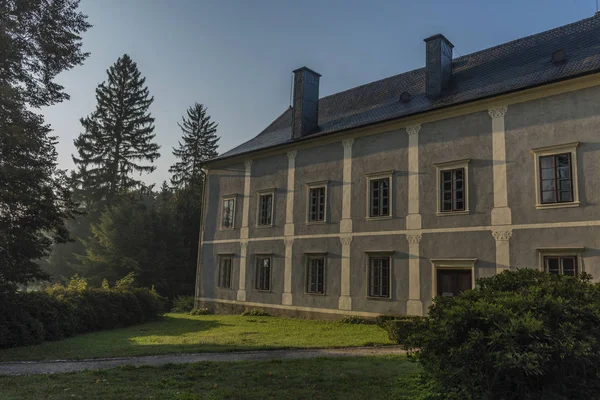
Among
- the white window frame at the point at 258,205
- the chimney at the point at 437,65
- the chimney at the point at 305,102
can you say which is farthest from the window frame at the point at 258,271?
the chimney at the point at 437,65

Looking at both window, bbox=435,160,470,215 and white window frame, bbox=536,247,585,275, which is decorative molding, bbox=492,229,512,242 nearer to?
white window frame, bbox=536,247,585,275

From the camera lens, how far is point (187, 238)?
39.6m

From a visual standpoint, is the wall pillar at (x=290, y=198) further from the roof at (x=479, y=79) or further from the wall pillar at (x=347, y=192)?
the wall pillar at (x=347, y=192)

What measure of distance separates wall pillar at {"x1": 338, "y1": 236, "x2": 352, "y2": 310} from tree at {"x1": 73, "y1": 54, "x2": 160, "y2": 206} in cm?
3029

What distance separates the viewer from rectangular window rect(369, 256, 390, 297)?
58.3 ft

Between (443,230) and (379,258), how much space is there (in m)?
2.95

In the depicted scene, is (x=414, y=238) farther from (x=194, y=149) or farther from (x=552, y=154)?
(x=194, y=149)

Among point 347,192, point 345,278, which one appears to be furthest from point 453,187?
point 345,278

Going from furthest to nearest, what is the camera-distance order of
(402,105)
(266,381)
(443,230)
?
(402,105)
(443,230)
(266,381)

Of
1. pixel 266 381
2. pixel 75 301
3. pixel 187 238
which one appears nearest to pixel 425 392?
pixel 266 381

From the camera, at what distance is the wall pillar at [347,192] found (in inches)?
765

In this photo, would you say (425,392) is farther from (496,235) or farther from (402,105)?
(402,105)

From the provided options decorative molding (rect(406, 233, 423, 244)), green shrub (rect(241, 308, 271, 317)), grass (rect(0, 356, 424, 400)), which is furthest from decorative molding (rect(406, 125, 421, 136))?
grass (rect(0, 356, 424, 400))

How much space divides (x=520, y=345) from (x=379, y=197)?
14.0m
